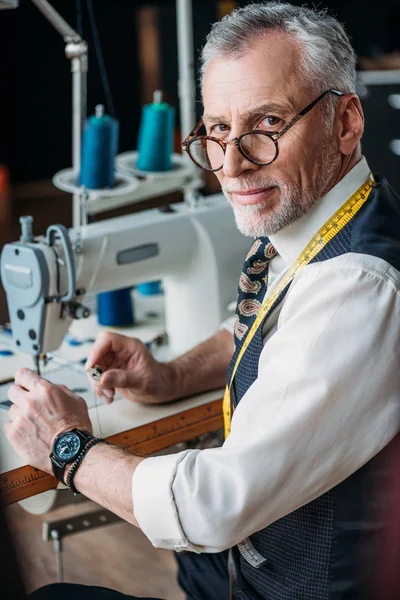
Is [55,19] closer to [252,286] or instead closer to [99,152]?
[99,152]

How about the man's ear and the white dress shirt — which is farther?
the man's ear

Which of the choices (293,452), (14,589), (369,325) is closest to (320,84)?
(369,325)

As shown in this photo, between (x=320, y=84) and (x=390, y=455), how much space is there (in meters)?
0.59

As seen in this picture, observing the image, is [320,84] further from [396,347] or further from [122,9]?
[122,9]

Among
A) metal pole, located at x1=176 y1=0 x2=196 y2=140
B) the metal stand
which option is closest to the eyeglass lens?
metal pole, located at x1=176 y1=0 x2=196 y2=140

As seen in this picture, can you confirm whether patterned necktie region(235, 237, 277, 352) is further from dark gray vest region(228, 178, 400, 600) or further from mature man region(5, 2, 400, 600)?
dark gray vest region(228, 178, 400, 600)

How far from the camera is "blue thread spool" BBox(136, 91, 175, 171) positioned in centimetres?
247

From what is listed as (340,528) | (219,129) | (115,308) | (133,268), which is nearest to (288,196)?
(219,129)

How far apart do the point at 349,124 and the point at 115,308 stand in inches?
44.0

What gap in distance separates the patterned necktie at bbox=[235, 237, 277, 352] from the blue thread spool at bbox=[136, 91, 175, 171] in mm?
824

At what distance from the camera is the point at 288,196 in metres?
1.44

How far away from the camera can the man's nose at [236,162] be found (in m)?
1.44

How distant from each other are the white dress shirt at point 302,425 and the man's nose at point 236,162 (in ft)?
0.80

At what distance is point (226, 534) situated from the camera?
4.16 feet
